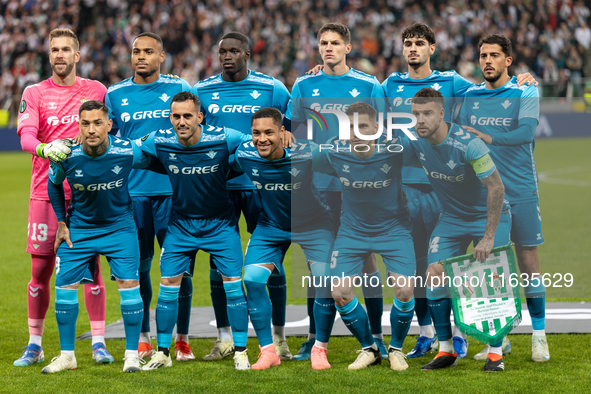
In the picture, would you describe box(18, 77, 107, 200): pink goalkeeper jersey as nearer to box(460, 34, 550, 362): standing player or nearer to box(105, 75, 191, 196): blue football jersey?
box(105, 75, 191, 196): blue football jersey

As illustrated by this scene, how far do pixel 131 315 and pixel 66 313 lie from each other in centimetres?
46

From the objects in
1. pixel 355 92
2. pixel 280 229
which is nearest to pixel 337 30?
pixel 355 92

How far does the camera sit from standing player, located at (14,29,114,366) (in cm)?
541

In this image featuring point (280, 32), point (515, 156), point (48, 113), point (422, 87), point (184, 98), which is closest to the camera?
point (184, 98)

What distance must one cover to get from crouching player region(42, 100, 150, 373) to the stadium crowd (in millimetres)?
16720

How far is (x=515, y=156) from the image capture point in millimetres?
5246

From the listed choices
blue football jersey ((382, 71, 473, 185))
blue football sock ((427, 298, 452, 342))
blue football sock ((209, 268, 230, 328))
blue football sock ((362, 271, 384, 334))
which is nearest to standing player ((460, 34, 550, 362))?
blue football jersey ((382, 71, 473, 185))

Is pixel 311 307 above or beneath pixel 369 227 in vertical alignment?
beneath

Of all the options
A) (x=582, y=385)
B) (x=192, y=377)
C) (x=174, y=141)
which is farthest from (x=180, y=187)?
(x=582, y=385)

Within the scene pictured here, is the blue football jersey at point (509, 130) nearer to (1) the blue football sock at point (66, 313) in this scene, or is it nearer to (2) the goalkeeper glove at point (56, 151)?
(2) the goalkeeper glove at point (56, 151)

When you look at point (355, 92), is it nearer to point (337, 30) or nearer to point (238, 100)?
point (337, 30)

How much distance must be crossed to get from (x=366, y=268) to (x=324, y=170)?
2.94 ft

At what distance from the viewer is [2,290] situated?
799cm

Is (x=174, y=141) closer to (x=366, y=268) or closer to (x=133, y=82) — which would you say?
(x=133, y=82)
